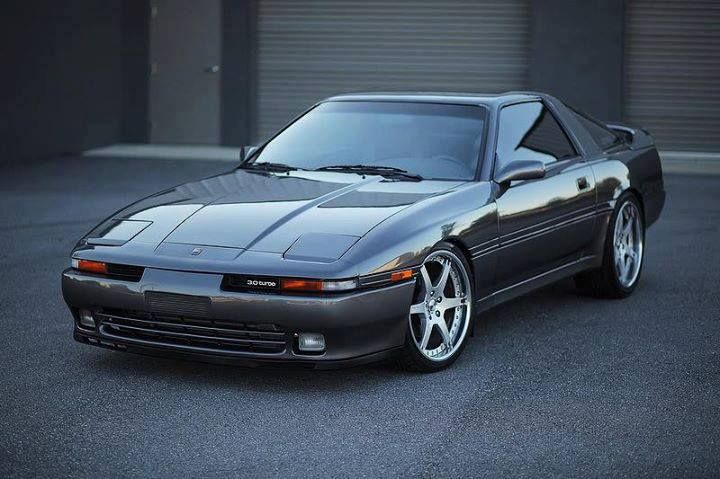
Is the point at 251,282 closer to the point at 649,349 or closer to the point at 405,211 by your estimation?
the point at 405,211

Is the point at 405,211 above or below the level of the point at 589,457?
above

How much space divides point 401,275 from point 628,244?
114 inches

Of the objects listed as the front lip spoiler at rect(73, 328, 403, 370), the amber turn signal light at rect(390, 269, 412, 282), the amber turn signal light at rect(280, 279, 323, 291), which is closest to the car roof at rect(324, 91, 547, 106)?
the amber turn signal light at rect(390, 269, 412, 282)

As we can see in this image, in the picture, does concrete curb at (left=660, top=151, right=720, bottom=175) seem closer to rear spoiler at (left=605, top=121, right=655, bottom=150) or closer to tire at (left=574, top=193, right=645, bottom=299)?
rear spoiler at (left=605, top=121, right=655, bottom=150)

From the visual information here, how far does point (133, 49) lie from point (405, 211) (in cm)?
1334

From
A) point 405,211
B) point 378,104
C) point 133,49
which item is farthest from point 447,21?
point 405,211

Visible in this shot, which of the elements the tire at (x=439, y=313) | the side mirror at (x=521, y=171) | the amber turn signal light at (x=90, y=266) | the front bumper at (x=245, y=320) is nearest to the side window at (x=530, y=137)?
the side mirror at (x=521, y=171)

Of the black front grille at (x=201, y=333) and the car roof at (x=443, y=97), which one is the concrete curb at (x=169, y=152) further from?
the black front grille at (x=201, y=333)

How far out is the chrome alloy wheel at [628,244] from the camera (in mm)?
7617

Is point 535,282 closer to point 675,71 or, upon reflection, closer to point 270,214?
point 270,214

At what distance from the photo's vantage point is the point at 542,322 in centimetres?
688

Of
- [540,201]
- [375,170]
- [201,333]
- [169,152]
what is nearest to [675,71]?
[169,152]

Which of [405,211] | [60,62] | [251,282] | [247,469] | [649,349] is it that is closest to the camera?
[247,469]

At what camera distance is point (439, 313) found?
18.8 feet
